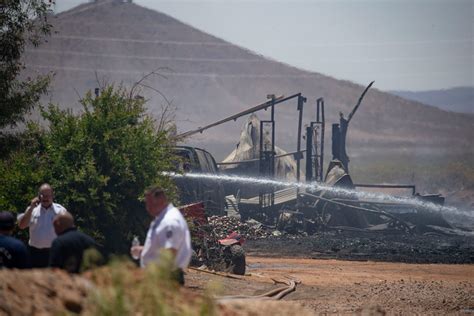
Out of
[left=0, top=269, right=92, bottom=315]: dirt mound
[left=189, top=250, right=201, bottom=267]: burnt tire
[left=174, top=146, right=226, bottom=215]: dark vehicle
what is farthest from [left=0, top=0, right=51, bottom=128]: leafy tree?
[left=0, top=269, right=92, bottom=315]: dirt mound

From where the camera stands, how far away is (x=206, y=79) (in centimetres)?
13862

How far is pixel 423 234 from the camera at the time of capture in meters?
33.7

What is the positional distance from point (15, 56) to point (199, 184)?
5.64m

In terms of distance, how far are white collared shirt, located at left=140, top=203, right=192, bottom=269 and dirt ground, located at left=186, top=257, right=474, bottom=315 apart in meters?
0.85

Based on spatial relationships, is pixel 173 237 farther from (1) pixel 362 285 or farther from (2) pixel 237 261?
(2) pixel 237 261

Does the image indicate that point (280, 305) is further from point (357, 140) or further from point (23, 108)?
point (357, 140)

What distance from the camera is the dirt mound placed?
7.59m

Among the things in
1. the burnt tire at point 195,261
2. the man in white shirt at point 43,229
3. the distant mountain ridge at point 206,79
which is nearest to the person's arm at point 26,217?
the man in white shirt at point 43,229

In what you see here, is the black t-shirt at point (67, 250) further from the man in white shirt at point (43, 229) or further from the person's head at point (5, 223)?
the man in white shirt at point (43, 229)

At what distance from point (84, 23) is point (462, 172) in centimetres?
8566

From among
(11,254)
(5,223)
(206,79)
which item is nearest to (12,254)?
(11,254)

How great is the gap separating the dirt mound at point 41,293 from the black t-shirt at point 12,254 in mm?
2025

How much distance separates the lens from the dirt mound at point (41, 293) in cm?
759

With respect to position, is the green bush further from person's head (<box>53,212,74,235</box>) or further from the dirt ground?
person's head (<box>53,212,74,235</box>)
